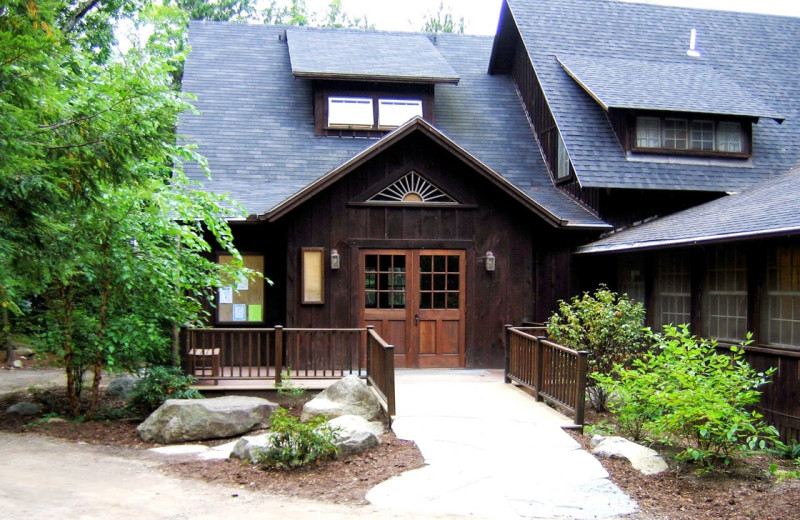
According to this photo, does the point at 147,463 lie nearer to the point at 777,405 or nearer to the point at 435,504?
the point at 435,504

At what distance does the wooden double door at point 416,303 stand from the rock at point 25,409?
518 cm

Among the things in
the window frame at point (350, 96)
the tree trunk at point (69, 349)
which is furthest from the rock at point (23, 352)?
the window frame at point (350, 96)

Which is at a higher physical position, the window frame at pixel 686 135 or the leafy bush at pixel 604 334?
the window frame at pixel 686 135

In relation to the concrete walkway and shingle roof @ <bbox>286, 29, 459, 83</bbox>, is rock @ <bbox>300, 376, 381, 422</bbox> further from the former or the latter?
shingle roof @ <bbox>286, 29, 459, 83</bbox>

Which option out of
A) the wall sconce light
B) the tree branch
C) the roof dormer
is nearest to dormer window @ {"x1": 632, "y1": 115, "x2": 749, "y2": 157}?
the wall sconce light

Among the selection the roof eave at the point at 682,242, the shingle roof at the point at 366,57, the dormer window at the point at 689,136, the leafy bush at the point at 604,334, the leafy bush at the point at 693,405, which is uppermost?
the shingle roof at the point at 366,57

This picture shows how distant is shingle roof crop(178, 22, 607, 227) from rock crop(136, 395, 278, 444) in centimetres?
394

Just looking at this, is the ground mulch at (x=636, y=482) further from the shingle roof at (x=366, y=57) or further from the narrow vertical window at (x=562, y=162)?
the shingle roof at (x=366, y=57)

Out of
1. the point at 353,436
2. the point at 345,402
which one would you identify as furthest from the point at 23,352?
the point at 353,436

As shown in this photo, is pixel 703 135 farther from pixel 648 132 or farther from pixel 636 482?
pixel 636 482

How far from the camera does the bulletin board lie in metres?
13.1

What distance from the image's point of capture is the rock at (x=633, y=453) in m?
7.31

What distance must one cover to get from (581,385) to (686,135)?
320 inches

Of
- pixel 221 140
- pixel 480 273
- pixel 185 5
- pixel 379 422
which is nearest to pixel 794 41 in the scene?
pixel 480 273
